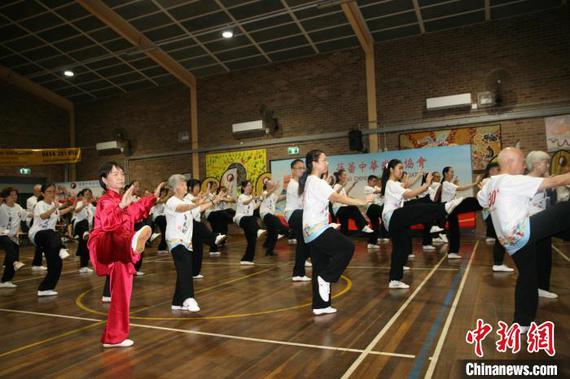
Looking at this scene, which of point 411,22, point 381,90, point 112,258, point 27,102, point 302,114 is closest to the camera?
point 112,258

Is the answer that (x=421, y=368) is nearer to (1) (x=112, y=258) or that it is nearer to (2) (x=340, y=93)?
(1) (x=112, y=258)

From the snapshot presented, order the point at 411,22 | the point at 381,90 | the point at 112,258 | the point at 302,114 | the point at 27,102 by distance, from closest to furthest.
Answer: the point at 112,258 → the point at 411,22 → the point at 381,90 → the point at 302,114 → the point at 27,102

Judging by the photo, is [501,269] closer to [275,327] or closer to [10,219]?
[275,327]

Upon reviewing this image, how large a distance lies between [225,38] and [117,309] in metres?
9.17

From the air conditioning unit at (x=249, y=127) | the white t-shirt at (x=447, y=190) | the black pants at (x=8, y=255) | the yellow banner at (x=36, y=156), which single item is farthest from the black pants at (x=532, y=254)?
the yellow banner at (x=36, y=156)

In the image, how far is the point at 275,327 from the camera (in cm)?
321

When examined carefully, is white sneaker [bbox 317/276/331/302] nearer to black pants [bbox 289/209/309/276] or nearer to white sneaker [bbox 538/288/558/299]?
black pants [bbox 289/209/309/276]

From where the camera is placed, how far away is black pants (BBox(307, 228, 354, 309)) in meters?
3.40

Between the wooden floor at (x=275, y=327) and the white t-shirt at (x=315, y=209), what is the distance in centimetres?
71

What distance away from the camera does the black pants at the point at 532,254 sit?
2621mm

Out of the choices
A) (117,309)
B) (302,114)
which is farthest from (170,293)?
(302,114)

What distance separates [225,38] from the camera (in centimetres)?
1073

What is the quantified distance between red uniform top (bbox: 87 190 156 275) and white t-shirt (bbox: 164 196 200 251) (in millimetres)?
935

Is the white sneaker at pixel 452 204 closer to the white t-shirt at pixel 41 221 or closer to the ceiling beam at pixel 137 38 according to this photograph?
the white t-shirt at pixel 41 221
